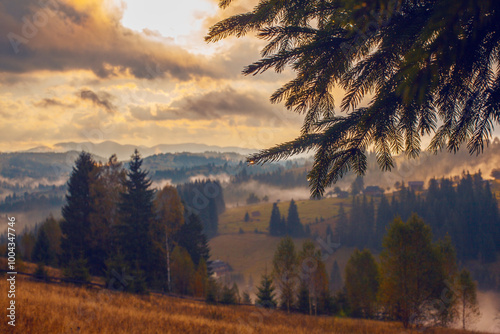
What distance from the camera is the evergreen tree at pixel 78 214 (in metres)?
33.1

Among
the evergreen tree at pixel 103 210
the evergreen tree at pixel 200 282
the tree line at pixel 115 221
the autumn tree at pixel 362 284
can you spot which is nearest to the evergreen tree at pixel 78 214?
the tree line at pixel 115 221

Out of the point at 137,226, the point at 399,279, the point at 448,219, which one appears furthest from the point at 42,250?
the point at 448,219

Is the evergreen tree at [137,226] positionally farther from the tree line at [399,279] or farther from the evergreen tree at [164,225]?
the tree line at [399,279]

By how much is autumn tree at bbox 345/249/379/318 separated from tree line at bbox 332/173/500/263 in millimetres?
98991

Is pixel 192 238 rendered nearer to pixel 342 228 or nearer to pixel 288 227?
pixel 288 227

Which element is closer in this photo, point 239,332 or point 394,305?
point 239,332

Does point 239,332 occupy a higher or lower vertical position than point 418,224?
lower

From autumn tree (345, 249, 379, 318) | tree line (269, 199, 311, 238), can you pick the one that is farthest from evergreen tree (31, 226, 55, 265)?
tree line (269, 199, 311, 238)

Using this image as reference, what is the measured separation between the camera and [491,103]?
3.31 metres

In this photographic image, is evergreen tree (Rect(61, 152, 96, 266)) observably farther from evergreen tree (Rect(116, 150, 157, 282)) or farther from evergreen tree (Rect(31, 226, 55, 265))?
evergreen tree (Rect(31, 226, 55, 265))

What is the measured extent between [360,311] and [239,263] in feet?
329

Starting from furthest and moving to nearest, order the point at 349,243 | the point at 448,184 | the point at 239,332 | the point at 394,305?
the point at 448,184 → the point at 349,243 → the point at 394,305 → the point at 239,332

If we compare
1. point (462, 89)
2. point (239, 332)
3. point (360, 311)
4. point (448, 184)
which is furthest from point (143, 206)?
point (448, 184)

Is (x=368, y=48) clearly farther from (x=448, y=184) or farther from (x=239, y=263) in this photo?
(x=448, y=184)
